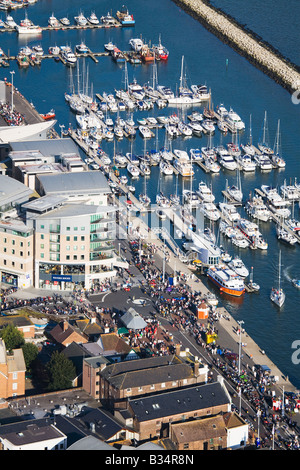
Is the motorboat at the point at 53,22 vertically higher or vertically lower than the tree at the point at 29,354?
lower

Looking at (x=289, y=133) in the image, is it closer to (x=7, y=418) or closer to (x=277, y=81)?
(x=277, y=81)

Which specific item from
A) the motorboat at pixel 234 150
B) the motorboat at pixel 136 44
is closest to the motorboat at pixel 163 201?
the motorboat at pixel 234 150

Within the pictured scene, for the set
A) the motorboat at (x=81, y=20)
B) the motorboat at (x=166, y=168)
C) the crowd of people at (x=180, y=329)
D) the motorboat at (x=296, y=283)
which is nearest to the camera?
the crowd of people at (x=180, y=329)

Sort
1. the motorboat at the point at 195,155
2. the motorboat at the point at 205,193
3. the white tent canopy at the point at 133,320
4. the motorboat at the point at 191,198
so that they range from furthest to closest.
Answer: the motorboat at the point at 195,155
the motorboat at the point at 205,193
the motorboat at the point at 191,198
the white tent canopy at the point at 133,320

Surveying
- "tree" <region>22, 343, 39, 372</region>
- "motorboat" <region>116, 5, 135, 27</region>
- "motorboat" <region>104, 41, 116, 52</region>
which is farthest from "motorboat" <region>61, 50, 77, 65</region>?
"tree" <region>22, 343, 39, 372</region>

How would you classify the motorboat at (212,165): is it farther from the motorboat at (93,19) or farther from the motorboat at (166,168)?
the motorboat at (93,19)

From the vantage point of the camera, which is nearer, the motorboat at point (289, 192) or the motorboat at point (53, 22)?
the motorboat at point (289, 192)

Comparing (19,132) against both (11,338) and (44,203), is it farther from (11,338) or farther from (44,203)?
(11,338)
